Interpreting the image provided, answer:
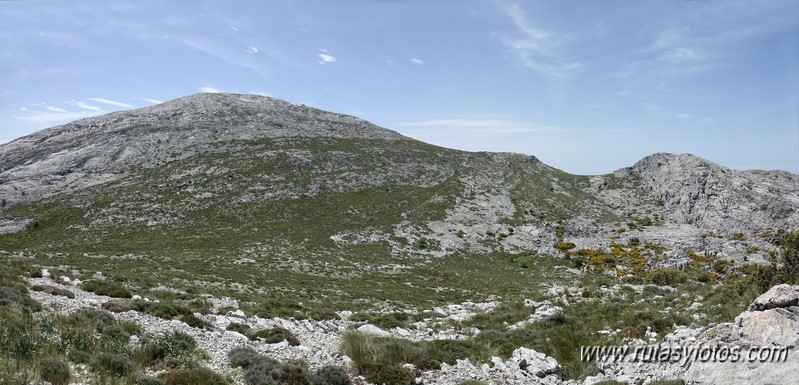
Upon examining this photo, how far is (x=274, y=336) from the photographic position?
16.0m

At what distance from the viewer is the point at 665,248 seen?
183 feet

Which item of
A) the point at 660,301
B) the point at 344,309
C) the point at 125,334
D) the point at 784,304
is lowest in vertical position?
the point at 344,309

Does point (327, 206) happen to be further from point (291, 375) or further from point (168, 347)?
point (291, 375)

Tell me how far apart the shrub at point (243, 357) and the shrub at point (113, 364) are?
9.20 feet

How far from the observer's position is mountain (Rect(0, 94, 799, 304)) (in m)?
43.4

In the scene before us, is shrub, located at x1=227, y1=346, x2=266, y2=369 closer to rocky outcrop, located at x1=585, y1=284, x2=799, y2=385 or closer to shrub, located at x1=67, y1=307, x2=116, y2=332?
shrub, located at x1=67, y1=307, x2=116, y2=332

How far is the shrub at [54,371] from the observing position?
9.02 metres

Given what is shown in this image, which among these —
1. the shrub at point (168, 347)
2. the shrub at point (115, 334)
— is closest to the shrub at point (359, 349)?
the shrub at point (168, 347)

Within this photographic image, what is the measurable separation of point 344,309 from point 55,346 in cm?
1722

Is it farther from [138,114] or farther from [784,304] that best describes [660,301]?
[138,114]

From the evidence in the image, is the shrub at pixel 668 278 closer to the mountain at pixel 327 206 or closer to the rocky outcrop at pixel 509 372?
the mountain at pixel 327 206

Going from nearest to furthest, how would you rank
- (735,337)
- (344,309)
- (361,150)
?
(735,337), (344,309), (361,150)

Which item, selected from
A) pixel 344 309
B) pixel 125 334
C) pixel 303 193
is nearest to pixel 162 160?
pixel 303 193

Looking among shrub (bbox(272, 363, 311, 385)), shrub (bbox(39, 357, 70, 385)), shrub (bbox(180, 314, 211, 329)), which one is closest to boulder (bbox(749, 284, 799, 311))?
shrub (bbox(272, 363, 311, 385))
